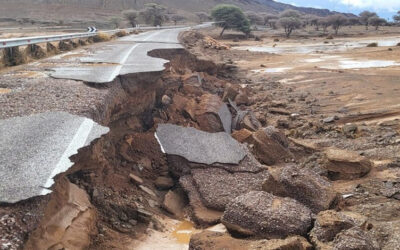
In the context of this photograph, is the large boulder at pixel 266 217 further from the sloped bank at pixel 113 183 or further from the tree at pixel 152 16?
the tree at pixel 152 16

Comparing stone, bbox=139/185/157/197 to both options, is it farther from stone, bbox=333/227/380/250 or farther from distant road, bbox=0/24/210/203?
stone, bbox=333/227/380/250

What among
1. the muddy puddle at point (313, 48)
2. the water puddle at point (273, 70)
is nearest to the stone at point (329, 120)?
the water puddle at point (273, 70)

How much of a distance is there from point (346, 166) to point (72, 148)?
15.0 ft

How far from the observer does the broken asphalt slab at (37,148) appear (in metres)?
3.71

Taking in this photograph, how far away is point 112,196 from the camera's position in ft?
17.3

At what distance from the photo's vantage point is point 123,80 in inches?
341

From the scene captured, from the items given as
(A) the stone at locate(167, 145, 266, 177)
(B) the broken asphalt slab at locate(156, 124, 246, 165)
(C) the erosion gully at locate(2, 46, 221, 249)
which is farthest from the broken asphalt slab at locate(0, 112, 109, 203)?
(B) the broken asphalt slab at locate(156, 124, 246, 165)

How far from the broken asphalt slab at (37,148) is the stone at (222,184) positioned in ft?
5.50

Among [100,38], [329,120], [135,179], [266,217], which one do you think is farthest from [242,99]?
[100,38]

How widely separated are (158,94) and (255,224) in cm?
633

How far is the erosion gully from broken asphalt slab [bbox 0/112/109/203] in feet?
0.37

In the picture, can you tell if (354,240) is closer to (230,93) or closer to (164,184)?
(164,184)

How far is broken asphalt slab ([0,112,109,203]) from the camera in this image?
3.71 metres

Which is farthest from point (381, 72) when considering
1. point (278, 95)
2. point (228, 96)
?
point (228, 96)
